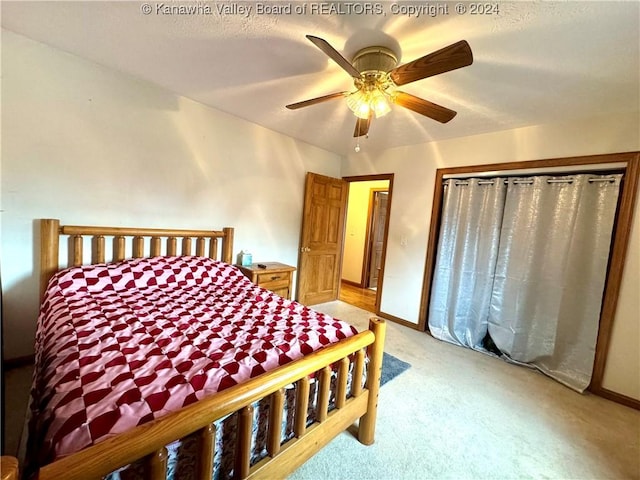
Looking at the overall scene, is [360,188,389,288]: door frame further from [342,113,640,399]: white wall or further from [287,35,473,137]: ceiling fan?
[287,35,473,137]: ceiling fan

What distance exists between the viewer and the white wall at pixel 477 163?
212cm

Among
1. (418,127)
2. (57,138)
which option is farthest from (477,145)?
(57,138)

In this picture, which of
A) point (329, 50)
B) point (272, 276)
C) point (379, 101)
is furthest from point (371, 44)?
point (272, 276)

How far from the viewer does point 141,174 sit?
2451mm

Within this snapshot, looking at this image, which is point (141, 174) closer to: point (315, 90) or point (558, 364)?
point (315, 90)

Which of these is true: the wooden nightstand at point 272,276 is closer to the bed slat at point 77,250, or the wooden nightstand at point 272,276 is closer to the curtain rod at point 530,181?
the bed slat at point 77,250

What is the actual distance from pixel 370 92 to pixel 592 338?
263cm

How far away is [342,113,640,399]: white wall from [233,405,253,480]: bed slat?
9.12ft

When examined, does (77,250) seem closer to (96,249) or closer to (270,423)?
(96,249)

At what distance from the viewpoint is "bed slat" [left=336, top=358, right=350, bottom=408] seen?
135cm

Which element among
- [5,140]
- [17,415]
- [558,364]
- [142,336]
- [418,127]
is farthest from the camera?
[418,127]

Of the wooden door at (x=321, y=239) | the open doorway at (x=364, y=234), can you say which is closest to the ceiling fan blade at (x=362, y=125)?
the wooden door at (x=321, y=239)

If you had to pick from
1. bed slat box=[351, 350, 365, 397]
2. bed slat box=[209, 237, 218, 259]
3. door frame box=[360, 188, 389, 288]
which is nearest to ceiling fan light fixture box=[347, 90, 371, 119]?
bed slat box=[351, 350, 365, 397]

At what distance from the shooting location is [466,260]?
2988mm
